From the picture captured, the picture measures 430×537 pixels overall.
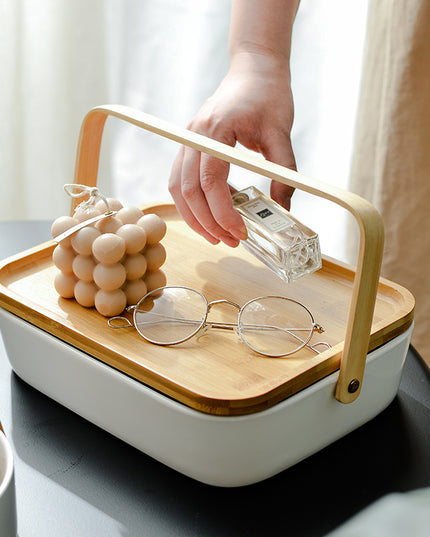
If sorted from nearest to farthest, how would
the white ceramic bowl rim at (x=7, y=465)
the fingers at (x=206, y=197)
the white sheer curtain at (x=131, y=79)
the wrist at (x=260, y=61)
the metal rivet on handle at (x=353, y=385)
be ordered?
the white ceramic bowl rim at (x=7, y=465)
the metal rivet on handle at (x=353, y=385)
the fingers at (x=206, y=197)
the wrist at (x=260, y=61)
the white sheer curtain at (x=131, y=79)

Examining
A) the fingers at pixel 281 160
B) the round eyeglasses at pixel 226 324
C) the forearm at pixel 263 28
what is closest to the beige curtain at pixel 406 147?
the forearm at pixel 263 28

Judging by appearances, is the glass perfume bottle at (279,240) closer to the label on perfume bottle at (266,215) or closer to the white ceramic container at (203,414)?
the label on perfume bottle at (266,215)

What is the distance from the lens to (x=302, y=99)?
176cm

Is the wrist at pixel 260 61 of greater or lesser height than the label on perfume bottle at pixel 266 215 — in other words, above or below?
above

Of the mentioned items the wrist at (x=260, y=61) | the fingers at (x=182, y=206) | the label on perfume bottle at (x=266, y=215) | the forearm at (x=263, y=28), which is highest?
the forearm at (x=263, y=28)

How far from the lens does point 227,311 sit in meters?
0.65

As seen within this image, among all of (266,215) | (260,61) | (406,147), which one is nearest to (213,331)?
(266,215)

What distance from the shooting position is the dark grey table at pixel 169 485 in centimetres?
52

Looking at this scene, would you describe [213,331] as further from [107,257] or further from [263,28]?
[263,28]

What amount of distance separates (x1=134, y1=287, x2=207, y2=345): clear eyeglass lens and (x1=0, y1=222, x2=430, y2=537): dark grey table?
0.09 meters

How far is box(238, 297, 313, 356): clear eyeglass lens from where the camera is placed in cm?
59

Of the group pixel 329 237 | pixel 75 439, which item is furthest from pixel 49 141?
pixel 75 439

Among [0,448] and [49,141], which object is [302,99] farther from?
[0,448]

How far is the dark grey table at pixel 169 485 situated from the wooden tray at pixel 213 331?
8 cm
